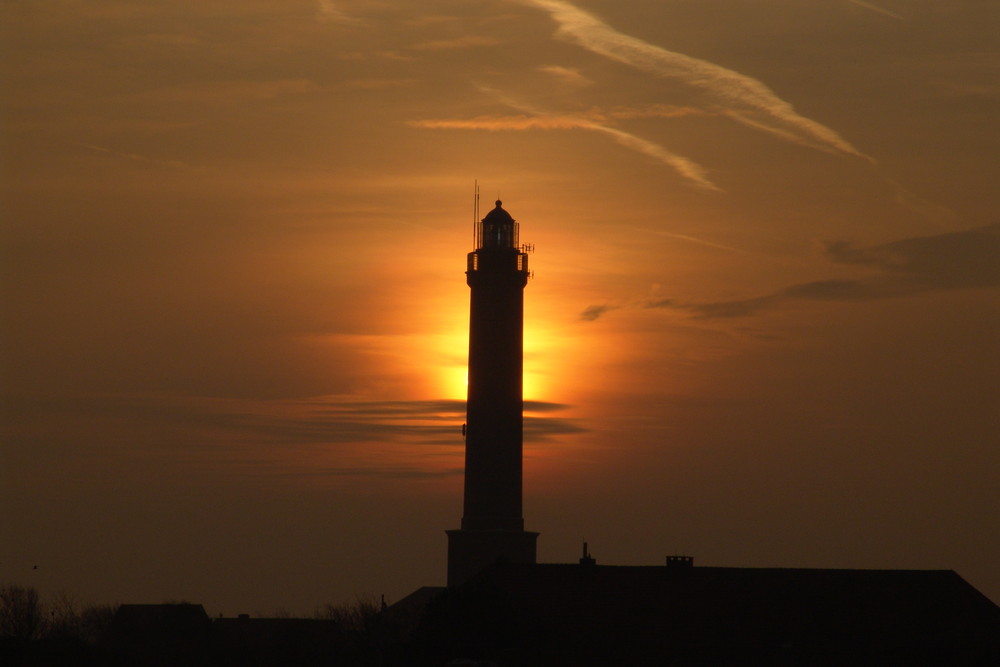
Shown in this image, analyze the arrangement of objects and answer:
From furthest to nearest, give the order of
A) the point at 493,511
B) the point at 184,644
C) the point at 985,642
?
1. the point at 184,644
2. the point at 493,511
3. the point at 985,642

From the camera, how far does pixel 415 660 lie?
51.2m

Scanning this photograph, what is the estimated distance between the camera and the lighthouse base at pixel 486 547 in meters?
67.5

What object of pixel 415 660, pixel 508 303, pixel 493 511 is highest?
pixel 508 303

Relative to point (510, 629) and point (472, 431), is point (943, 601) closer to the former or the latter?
point (510, 629)

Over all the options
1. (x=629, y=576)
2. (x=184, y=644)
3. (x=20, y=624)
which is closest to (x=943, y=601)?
(x=629, y=576)

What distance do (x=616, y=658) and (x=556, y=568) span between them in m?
5.31

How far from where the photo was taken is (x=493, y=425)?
6831cm

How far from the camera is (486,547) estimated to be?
6756 centimetres

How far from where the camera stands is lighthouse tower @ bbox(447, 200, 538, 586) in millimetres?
67750

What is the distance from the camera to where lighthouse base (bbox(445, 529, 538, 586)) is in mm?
67500

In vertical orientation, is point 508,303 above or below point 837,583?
above

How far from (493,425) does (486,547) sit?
4901 millimetres

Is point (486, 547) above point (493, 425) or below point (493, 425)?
below

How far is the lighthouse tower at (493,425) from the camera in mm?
67750
